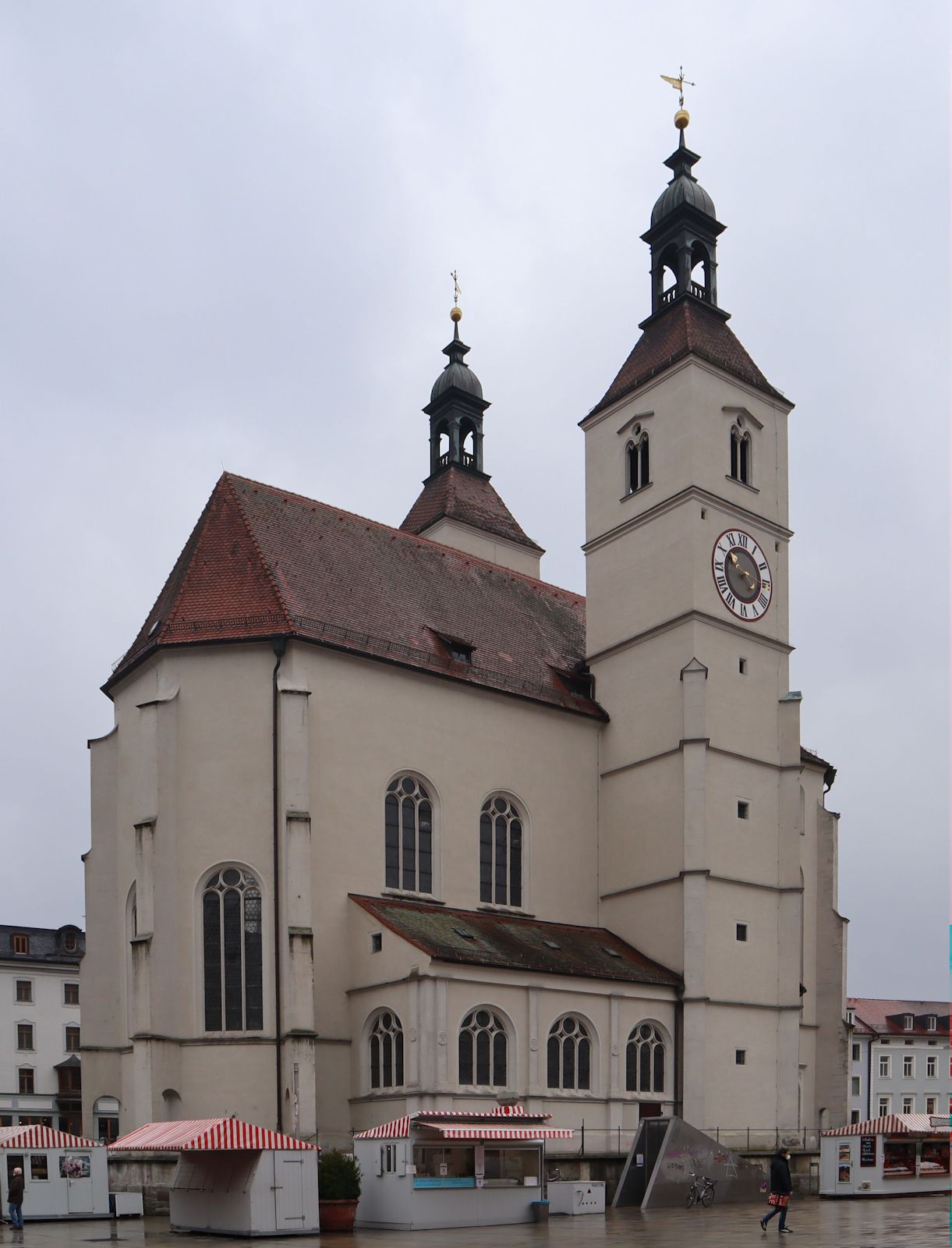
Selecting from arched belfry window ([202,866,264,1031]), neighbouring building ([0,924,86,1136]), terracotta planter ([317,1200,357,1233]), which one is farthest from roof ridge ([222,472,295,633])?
neighbouring building ([0,924,86,1136])

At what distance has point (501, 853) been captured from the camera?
35.0 metres

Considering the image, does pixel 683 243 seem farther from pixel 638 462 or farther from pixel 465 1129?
pixel 465 1129

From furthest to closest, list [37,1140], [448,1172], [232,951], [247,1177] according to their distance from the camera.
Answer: [232,951]
[37,1140]
[448,1172]
[247,1177]

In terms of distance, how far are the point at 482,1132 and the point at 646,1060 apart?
10806mm

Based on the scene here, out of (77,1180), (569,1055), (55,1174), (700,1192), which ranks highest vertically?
(569,1055)

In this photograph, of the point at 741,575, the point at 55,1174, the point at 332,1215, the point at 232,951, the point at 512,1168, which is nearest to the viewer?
the point at 332,1215

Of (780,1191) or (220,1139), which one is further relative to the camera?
(220,1139)

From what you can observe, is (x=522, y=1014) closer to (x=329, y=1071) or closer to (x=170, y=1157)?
(x=329, y=1071)

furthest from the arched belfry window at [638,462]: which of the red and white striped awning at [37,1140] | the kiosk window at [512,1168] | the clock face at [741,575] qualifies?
the red and white striped awning at [37,1140]

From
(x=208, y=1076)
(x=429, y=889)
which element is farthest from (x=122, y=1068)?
(x=429, y=889)

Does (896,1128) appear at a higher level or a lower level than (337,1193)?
lower

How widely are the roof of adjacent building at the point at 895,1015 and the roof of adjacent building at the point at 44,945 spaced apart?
137 feet

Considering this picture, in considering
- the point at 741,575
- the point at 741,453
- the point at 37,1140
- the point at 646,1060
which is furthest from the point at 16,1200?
the point at 741,453

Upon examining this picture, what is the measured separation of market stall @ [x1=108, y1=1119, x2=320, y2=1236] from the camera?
20.8 meters
